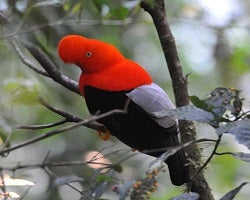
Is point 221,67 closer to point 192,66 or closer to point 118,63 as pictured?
point 192,66

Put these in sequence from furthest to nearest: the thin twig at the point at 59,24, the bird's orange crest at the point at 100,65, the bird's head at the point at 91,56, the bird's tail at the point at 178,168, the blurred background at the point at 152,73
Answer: the blurred background at the point at 152,73
the bird's head at the point at 91,56
the bird's orange crest at the point at 100,65
the bird's tail at the point at 178,168
the thin twig at the point at 59,24

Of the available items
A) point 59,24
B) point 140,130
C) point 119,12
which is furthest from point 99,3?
point 140,130

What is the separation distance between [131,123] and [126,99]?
0.11m

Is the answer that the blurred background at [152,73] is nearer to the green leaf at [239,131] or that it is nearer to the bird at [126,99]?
the bird at [126,99]

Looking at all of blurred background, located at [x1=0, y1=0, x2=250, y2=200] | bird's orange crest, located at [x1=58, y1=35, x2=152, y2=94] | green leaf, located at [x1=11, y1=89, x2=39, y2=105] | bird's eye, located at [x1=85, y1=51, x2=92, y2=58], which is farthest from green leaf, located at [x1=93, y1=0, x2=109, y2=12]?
blurred background, located at [x1=0, y1=0, x2=250, y2=200]

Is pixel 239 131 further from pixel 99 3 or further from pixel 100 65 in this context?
pixel 100 65

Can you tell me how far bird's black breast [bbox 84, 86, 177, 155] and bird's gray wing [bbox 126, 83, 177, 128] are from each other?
0.8 inches

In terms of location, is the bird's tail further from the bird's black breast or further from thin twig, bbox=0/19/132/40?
thin twig, bbox=0/19/132/40

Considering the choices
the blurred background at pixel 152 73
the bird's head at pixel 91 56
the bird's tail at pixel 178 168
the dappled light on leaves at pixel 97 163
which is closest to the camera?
the dappled light on leaves at pixel 97 163

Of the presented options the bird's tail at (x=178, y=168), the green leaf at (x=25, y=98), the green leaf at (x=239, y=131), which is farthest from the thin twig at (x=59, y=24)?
the green leaf at (x=239, y=131)

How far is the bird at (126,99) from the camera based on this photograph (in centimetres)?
246

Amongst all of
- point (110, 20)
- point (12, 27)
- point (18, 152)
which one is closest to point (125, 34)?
point (18, 152)

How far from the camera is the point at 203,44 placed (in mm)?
4676

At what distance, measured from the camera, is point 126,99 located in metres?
2.55
